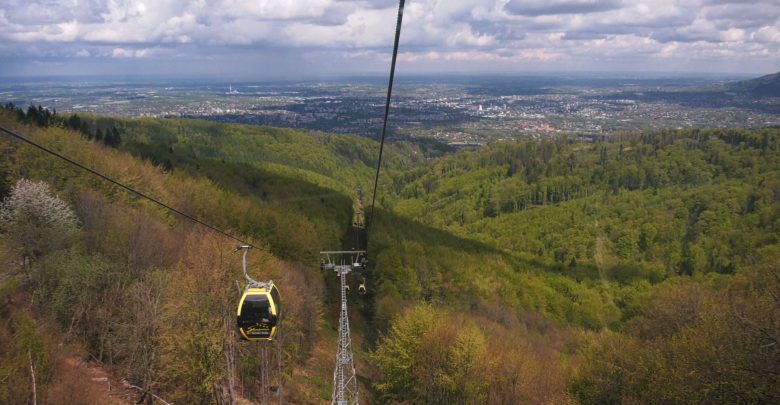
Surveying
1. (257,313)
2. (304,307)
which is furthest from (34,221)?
(257,313)

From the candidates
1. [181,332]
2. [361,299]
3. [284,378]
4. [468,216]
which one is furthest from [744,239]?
[181,332]

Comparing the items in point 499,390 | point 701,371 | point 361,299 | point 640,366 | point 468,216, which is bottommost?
point 468,216

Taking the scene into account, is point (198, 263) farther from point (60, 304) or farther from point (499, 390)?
point (499, 390)

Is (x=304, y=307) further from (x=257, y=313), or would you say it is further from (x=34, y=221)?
(x=257, y=313)

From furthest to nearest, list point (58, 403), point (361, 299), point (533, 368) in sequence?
1. point (361, 299)
2. point (533, 368)
3. point (58, 403)

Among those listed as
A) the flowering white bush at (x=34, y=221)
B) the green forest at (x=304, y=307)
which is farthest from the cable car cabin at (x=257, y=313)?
the flowering white bush at (x=34, y=221)

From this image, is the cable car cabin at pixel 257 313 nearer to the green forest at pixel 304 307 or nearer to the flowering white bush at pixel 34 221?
the green forest at pixel 304 307

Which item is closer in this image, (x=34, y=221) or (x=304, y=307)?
(x=34, y=221)
